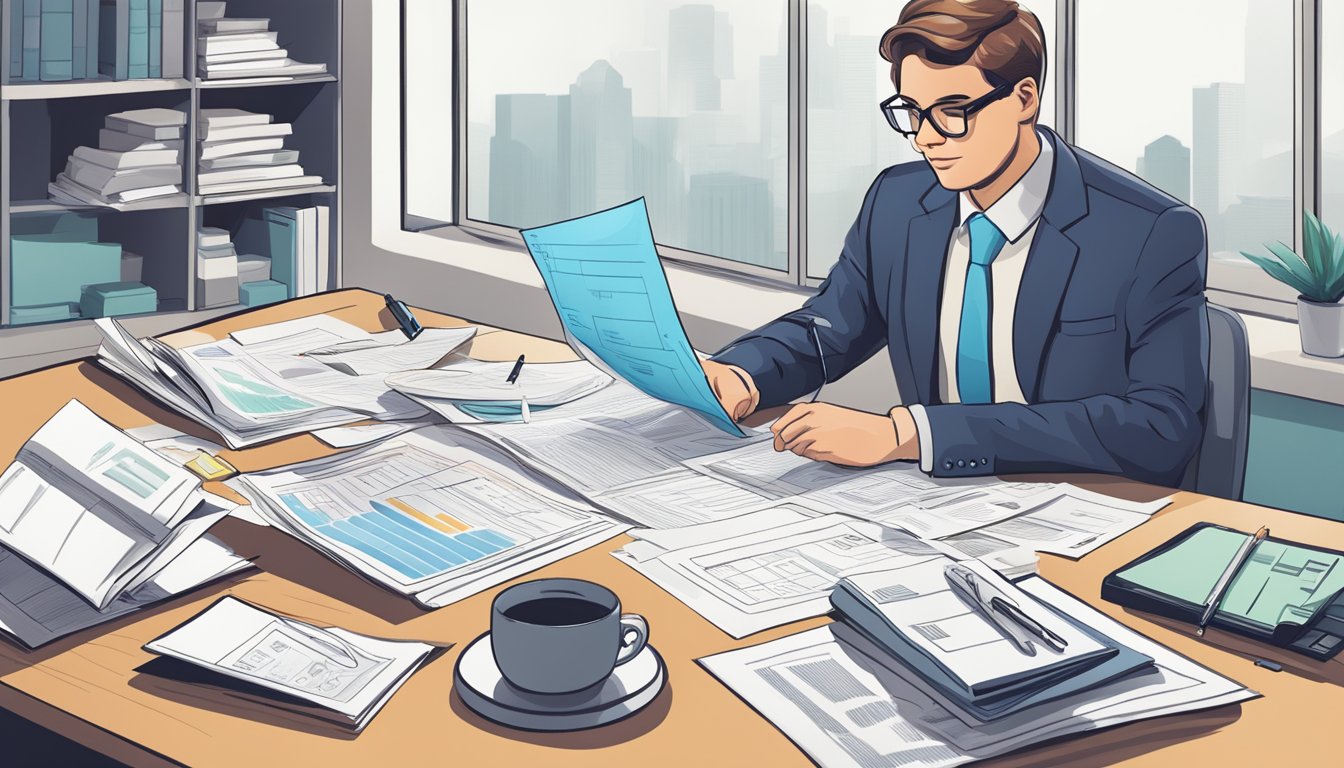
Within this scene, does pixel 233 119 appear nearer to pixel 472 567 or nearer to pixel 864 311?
pixel 864 311

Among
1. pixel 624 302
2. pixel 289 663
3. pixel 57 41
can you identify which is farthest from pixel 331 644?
pixel 57 41

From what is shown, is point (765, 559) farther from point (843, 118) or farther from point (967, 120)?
point (843, 118)

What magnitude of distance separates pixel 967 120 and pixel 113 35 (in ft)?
9.06

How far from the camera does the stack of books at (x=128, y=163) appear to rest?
354 cm

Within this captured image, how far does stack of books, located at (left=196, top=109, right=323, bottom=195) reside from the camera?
146 inches

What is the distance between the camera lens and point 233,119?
3.73 m

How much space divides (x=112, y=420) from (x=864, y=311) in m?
1.12

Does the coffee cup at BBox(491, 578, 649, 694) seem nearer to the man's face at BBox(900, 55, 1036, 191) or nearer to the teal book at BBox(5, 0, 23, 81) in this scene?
the man's face at BBox(900, 55, 1036, 191)

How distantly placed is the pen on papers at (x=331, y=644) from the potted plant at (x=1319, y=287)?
2.00 metres

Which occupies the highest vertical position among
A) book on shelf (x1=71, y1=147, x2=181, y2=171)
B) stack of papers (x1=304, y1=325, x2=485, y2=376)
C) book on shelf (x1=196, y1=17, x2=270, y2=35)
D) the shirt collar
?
book on shelf (x1=196, y1=17, x2=270, y2=35)

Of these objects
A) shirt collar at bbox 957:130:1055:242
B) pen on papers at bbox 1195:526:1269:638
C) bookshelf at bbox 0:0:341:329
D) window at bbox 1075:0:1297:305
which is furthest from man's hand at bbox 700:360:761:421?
bookshelf at bbox 0:0:341:329

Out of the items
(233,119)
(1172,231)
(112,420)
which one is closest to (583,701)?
(112,420)

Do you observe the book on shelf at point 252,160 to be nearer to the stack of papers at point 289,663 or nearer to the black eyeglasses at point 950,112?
the black eyeglasses at point 950,112

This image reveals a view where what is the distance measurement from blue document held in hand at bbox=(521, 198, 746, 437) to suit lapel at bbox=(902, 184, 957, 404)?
0.45 metres
